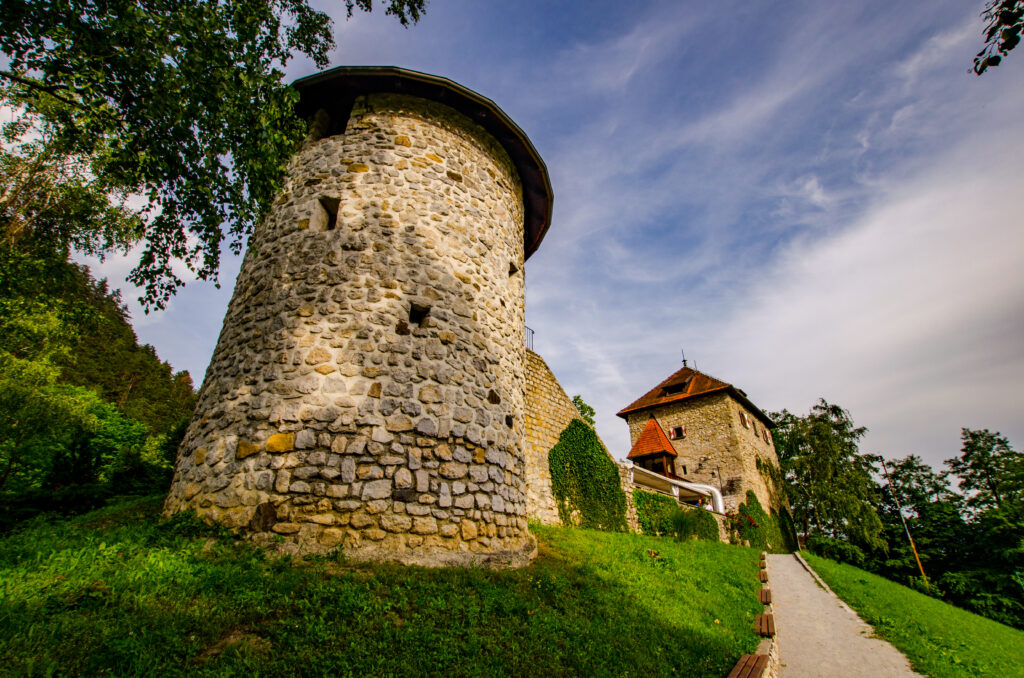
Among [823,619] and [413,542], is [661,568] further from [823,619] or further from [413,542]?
[413,542]

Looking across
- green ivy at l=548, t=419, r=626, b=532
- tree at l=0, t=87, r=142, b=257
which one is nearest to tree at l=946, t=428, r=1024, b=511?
green ivy at l=548, t=419, r=626, b=532

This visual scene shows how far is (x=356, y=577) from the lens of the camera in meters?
4.16

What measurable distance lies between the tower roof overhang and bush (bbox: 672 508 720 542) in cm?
1196

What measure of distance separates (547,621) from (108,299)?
154 ft

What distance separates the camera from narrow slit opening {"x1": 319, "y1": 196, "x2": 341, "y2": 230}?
6754 mm

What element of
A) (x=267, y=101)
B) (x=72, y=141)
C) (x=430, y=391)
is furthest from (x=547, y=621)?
(x=72, y=141)

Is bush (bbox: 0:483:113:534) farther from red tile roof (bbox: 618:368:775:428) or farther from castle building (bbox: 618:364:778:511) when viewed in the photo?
red tile roof (bbox: 618:368:775:428)

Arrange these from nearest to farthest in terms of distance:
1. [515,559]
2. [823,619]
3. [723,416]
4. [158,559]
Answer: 1. [158,559]
2. [515,559]
3. [823,619]
4. [723,416]

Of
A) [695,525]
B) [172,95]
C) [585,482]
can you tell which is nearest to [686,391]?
[695,525]

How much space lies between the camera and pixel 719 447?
25.0 m

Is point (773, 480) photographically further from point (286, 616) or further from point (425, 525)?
point (286, 616)

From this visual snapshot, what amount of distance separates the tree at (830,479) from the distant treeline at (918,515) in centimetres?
6

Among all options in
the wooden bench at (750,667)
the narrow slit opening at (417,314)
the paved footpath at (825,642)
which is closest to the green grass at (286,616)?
the wooden bench at (750,667)

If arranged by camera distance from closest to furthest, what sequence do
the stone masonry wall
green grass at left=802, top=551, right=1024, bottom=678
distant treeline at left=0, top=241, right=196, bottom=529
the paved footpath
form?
1. the paved footpath
2. green grass at left=802, top=551, right=1024, bottom=678
3. distant treeline at left=0, top=241, right=196, bottom=529
4. the stone masonry wall
